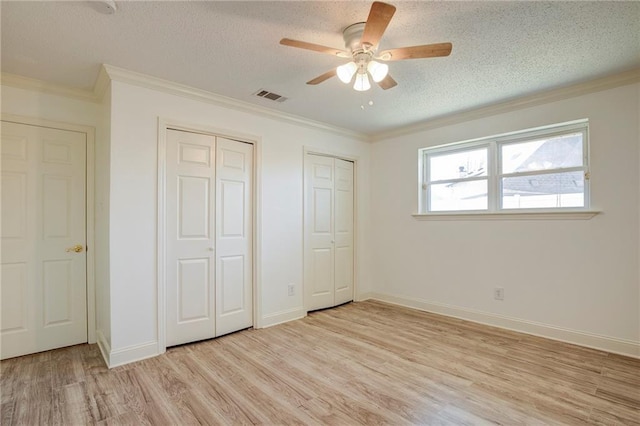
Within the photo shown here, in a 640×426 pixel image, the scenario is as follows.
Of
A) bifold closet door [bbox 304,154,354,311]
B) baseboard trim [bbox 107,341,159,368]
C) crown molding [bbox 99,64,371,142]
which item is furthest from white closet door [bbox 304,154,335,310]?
baseboard trim [bbox 107,341,159,368]

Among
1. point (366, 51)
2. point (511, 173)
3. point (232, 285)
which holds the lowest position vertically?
point (232, 285)

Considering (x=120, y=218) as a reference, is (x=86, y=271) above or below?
below

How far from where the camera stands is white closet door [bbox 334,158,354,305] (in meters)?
4.44

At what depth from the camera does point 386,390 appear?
220 centimetres

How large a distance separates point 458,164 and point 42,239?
4579mm

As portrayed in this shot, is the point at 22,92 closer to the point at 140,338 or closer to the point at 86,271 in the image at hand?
the point at 86,271

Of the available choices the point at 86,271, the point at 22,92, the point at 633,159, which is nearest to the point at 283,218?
the point at 86,271

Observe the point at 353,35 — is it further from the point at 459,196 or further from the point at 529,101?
the point at 459,196

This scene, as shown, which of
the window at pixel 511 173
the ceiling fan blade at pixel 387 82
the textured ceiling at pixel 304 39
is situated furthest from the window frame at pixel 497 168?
the ceiling fan blade at pixel 387 82

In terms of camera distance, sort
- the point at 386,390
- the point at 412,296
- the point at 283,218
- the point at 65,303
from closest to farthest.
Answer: the point at 386,390, the point at 65,303, the point at 283,218, the point at 412,296

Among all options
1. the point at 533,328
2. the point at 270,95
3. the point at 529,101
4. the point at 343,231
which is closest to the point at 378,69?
the point at 270,95

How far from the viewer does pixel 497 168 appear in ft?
11.9

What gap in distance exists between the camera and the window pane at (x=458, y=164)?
12.5ft

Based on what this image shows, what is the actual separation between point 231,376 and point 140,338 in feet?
3.08
